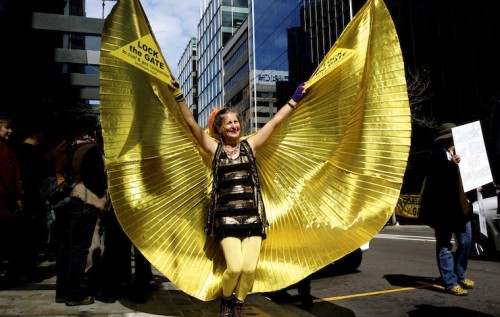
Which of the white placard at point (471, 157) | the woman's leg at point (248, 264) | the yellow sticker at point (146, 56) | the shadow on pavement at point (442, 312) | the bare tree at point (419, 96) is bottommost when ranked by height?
the shadow on pavement at point (442, 312)

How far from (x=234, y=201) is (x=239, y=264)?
0.48 m

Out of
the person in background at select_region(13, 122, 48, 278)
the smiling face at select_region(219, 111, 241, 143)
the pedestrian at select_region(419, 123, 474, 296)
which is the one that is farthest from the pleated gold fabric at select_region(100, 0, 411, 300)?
the person in background at select_region(13, 122, 48, 278)

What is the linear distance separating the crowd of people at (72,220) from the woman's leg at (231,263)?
1357mm

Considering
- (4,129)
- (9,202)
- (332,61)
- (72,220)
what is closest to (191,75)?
(4,129)

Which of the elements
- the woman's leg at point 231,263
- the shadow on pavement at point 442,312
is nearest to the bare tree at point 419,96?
the shadow on pavement at point 442,312

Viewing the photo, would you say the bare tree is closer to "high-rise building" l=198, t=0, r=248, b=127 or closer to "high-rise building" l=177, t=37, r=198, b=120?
"high-rise building" l=198, t=0, r=248, b=127

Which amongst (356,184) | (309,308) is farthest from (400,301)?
(356,184)

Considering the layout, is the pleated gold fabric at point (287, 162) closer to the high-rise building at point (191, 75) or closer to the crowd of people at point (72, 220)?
the crowd of people at point (72, 220)

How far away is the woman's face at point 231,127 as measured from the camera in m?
3.71

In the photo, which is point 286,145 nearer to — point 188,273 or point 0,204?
point 188,273

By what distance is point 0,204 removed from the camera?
15.3 ft

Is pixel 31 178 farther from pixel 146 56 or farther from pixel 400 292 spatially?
pixel 400 292

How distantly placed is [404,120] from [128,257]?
3058mm

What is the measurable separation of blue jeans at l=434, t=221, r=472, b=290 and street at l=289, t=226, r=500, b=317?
200 mm
